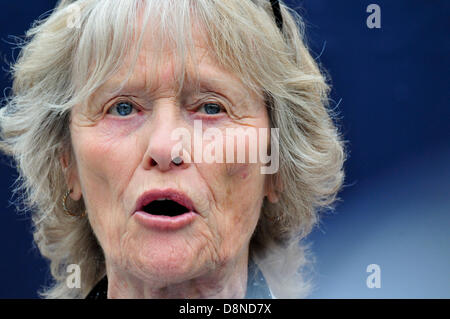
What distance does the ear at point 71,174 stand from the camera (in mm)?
2023

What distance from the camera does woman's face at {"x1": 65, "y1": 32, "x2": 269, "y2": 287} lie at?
171 cm

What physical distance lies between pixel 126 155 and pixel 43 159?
0.51 metres

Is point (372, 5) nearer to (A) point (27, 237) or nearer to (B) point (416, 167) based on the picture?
(B) point (416, 167)

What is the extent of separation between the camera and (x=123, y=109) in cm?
183

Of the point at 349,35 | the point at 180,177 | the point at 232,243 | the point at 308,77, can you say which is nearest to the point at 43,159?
the point at 180,177

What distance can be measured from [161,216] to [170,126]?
279 millimetres

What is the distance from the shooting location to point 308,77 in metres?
2.03
